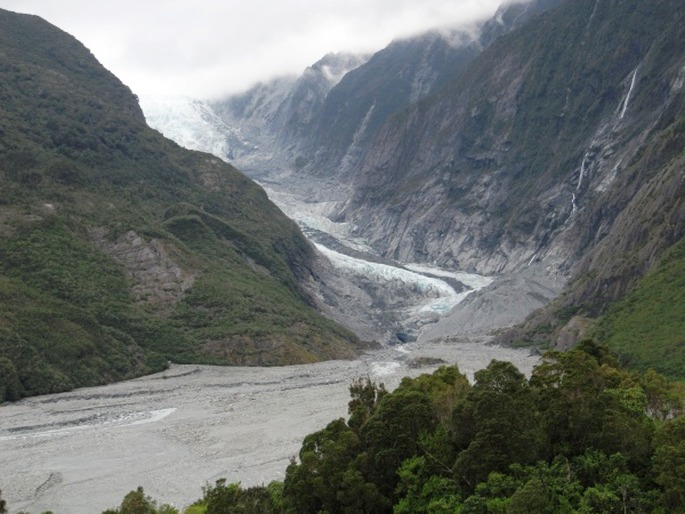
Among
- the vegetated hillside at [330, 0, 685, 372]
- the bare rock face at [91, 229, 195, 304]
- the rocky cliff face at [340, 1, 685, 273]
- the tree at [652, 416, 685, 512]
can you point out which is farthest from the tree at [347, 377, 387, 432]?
the rocky cliff face at [340, 1, 685, 273]

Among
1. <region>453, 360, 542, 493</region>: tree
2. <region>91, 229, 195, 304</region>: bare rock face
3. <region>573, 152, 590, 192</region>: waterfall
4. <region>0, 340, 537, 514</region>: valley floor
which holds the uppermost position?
<region>573, 152, 590, 192</region>: waterfall

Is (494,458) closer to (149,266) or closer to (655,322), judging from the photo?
(655,322)

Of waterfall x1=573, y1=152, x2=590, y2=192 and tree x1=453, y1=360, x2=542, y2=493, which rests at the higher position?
waterfall x1=573, y1=152, x2=590, y2=192

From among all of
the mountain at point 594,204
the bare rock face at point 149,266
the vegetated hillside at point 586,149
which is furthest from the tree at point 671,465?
the vegetated hillside at point 586,149

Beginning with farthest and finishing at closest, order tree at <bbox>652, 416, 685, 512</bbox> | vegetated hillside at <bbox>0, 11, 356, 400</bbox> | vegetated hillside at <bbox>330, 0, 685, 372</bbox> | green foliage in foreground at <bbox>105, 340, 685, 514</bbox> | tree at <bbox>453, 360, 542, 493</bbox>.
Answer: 1. vegetated hillside at <bbox>330, 0, 685, 372</bbox>
2. vegetated hillside at <bbox>0, 11, 356, 400</bbox>
3. tree at <bbox>453, 360, 542, 493</bbox>
4. green foliage in foreground at <bbox>105, 340, 685, 514</bbox>
5. tree at <bbox>652, 416, 685, 512</bbox>

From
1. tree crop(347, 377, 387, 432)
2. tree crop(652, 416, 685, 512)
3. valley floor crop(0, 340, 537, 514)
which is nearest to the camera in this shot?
tree crop(652, 416, 685, 512)

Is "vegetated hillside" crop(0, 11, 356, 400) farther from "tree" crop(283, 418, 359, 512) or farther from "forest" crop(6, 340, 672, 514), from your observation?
"forest" crop(6, 340, 672, 514)

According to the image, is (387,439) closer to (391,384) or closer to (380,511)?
(380,511)
